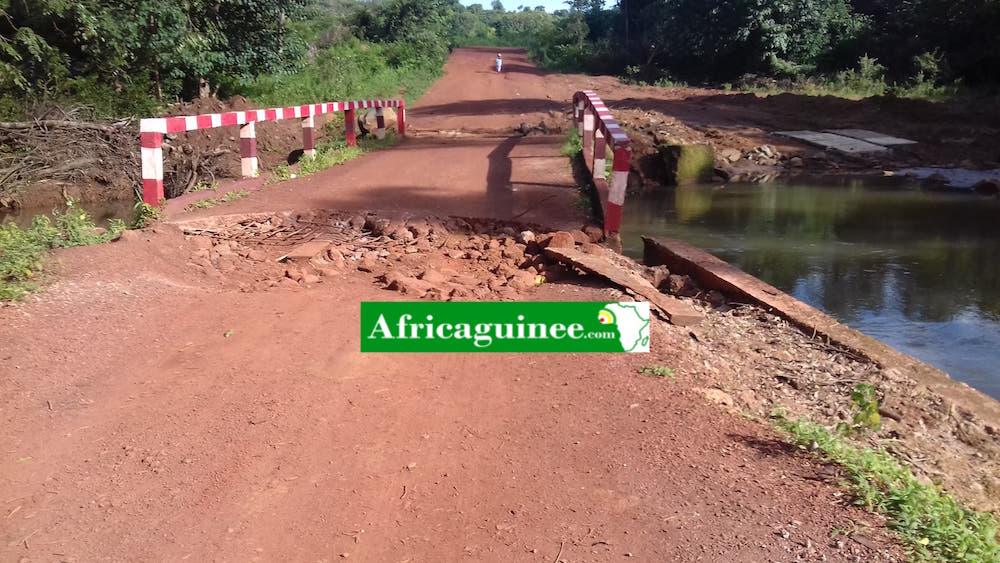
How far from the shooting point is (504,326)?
5211 millimetres

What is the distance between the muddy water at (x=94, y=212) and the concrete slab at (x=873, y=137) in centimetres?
1474

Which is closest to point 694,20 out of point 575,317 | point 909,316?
point 909,316

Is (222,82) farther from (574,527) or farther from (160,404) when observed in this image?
(574,527)

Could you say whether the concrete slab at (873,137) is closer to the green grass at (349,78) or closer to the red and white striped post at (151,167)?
the green grass at (349,78)

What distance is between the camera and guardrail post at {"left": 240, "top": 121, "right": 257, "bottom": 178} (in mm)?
9484

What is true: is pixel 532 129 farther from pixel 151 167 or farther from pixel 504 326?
pixel 504 326

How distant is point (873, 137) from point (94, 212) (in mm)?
15635

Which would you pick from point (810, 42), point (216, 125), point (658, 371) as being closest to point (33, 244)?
point (216, 125)

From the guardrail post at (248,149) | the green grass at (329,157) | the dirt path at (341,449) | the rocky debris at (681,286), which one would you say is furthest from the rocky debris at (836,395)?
the green grass at (329,157)

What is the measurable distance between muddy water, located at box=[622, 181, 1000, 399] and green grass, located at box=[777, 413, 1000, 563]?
2.52 meters

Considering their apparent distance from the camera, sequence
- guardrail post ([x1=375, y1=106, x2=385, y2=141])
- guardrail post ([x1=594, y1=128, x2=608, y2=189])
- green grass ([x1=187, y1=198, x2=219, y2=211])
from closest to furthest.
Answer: green grass ([x1=187, y1=198, x2=219, y2=211]) < guardrail post ([x1=594, y1=128, x2=608, y2=189]) < guardrail post ([x1=375, y1=106, x2=385, y2=141])

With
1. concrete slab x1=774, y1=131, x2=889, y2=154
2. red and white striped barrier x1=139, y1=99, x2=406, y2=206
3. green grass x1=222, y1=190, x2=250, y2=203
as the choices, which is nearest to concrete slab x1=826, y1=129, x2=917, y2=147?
concrete slab x1=774, y1=131, x2=889, y2=154

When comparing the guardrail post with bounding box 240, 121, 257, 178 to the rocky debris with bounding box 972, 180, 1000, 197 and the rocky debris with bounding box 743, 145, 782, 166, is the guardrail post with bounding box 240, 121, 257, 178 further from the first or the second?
the rocky debris with bounding box 972, 180, 1000, 197

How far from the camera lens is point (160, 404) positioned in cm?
390
